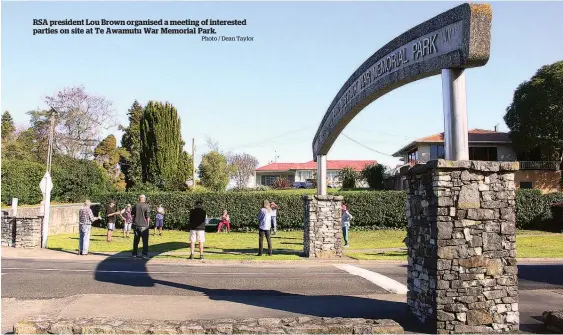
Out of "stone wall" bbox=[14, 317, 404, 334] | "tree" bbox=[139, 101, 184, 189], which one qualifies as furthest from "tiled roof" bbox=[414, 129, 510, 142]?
"stone wall" bbox=[14, 317, 404, 334]

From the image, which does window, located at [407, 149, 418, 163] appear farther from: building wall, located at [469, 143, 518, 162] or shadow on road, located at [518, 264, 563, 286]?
shadow on road, located at [518, 264, 563, 286]

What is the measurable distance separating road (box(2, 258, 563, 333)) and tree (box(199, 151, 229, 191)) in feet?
119

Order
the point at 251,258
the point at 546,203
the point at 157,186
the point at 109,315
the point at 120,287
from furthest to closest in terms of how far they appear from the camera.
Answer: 1. the point at 157,186
2. the point at 546,203
3. the point at 251,258
4. the point at 120,287
5. the point at 109,315

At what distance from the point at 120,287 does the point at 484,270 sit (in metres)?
7.18

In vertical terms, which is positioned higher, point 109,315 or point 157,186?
point 157,186

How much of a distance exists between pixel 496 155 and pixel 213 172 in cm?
2847

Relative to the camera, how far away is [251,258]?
1499cm

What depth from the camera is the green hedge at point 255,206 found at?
1146 inches

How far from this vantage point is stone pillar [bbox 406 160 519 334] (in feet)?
20.8

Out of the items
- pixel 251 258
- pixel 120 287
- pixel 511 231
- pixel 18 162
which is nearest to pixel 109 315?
pixel 120 287

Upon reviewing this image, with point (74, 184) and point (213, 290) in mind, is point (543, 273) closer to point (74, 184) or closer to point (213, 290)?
point (213, 290)

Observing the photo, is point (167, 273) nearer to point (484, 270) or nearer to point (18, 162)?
point (484, 270)

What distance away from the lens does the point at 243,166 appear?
66875mm

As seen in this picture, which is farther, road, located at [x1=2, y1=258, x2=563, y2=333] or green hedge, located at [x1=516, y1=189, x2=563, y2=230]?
green hedge, located at [x1=516, y1=189, x2=563, y2=230]
